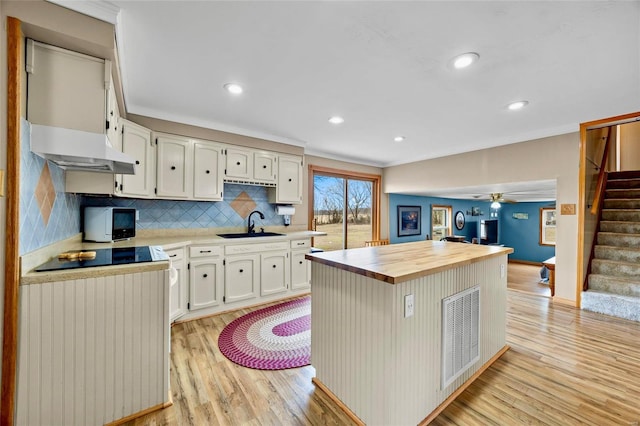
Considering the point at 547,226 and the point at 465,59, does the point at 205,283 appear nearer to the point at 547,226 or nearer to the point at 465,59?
the point at 465,59

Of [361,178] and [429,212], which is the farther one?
[429,212]

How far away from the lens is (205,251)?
3.06m

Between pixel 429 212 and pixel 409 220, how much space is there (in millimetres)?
923

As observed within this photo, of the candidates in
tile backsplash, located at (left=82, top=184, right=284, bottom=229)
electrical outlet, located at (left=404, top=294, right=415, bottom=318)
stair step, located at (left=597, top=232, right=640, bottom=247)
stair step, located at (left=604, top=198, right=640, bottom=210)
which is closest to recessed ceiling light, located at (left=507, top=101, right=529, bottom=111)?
electrical outlet, located at (left=404, top=294, right=415, bottom=318)

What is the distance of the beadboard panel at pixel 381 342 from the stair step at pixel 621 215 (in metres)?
4.06

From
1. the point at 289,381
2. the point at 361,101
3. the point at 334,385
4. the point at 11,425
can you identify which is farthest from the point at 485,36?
the point at 11,425

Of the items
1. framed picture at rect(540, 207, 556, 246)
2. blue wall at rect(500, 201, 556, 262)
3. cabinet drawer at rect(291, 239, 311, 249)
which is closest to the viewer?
cabinet drawer at rect(291, 239, 311, 249)

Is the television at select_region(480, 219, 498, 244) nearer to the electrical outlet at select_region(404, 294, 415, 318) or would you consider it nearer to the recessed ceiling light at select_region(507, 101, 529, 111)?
the recessed ceiling light at select_region(507, 101, 529, 111)

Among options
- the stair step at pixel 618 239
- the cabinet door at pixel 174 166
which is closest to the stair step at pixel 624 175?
the stair step at pixel 618 239

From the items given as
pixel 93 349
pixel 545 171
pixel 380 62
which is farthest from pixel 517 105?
pixel 93 349

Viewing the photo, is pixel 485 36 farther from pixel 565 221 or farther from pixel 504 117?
pixel 565 221

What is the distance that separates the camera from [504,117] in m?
3.11

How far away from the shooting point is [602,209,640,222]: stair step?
13.1ft

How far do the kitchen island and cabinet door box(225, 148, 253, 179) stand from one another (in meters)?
2.18
